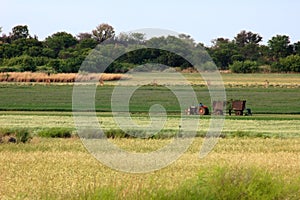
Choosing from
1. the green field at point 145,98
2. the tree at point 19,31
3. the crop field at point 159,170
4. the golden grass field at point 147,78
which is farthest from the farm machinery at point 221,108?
the tree at point 19,31

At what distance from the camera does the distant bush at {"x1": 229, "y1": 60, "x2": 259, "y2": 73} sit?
106875 millimetres

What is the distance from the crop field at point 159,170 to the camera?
40.7ft

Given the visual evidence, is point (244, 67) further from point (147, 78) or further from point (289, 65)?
point (147, 78)

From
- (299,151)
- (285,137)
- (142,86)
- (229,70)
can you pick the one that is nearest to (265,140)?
(285,137)

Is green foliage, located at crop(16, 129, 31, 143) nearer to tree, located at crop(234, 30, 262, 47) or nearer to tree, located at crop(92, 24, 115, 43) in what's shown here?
tree, located at crop(92, 24, 115, 43)

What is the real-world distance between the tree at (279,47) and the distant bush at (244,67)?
11.9 m

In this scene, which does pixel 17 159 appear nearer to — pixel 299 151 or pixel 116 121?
pixel 299 151

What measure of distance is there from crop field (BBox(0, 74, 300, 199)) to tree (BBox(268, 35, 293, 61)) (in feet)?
217

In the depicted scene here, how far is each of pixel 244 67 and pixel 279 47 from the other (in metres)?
15.0

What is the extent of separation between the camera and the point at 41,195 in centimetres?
1255

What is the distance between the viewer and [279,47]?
120000 mm

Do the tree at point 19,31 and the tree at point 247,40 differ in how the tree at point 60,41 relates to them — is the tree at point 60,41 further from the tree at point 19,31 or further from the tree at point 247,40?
the tree at point 247,40

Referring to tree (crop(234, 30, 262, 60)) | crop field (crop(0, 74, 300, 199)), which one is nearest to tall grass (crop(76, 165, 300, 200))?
crop field (crop(0, 74, 300, 199))

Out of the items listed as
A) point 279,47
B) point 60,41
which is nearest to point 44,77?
point 60,41
